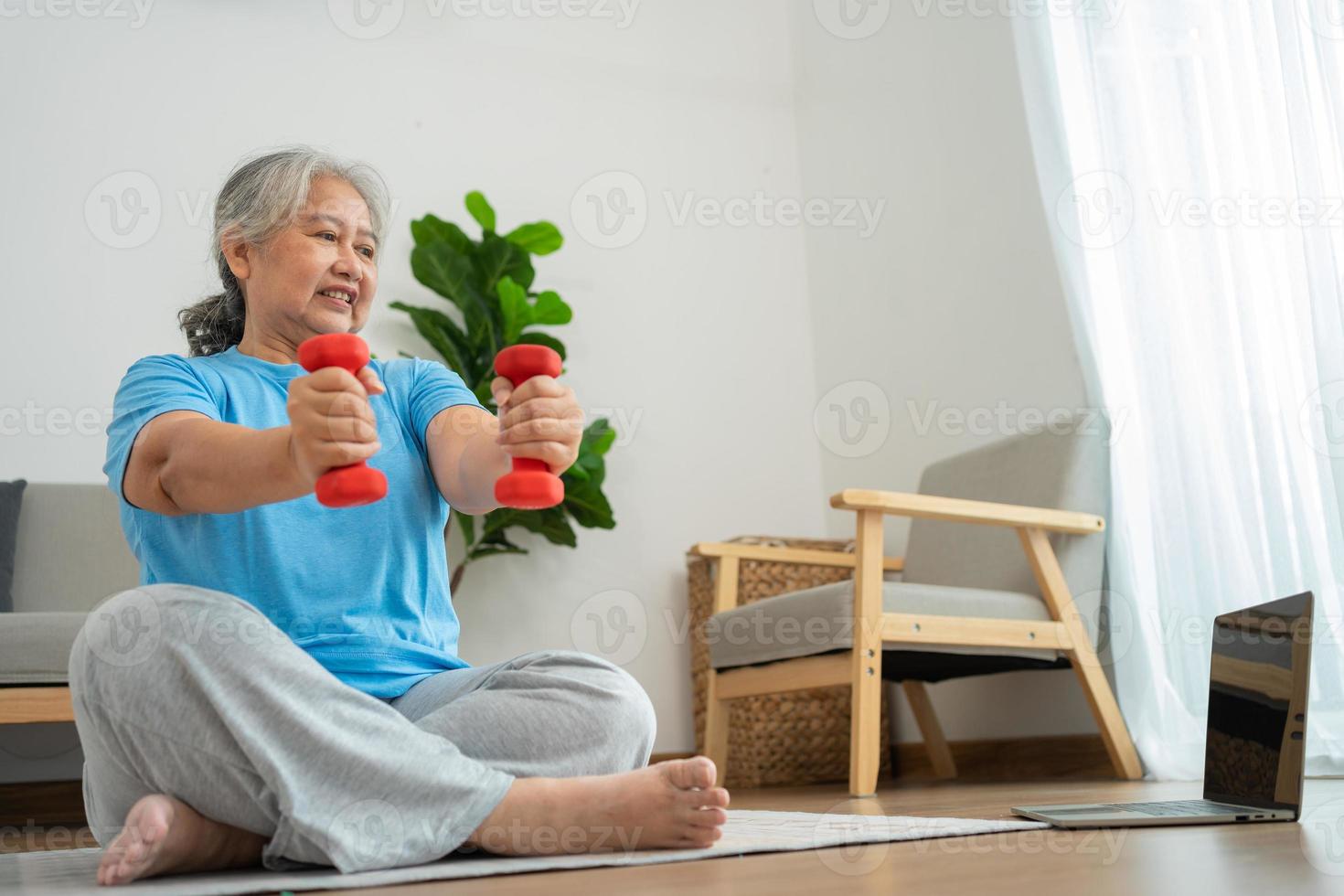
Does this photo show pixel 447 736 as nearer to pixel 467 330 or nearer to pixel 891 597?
pixel 891 597

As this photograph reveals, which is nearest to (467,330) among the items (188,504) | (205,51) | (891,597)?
(205,51)

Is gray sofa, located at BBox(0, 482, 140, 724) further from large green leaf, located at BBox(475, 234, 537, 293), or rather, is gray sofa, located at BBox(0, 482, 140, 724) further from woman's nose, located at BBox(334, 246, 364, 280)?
woman's nose, located at BBox(334, 246, 364, 280)

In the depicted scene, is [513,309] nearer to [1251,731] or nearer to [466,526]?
[466,526]

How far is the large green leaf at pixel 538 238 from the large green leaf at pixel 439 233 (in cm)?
11

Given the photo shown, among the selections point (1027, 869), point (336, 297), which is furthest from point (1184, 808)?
point (336, 297)

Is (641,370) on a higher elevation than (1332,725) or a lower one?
higher

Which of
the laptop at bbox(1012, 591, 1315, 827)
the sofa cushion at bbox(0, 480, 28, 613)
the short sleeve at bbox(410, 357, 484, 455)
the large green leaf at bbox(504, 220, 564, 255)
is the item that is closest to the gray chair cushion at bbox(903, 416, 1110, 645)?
the laptop at bbox(1012, 591, 1315, 827)

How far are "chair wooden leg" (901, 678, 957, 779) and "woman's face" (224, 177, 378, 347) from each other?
1867mm

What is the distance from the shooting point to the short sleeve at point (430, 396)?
134 cm

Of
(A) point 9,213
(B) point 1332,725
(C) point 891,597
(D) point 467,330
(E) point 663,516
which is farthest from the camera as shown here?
(E) point 663,516

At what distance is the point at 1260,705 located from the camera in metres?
1.33

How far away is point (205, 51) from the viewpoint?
3184 mm

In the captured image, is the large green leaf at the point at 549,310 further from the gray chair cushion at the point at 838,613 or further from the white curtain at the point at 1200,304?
the white curtain at the point at 1200,304

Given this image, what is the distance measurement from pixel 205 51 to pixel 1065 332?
2242mm
